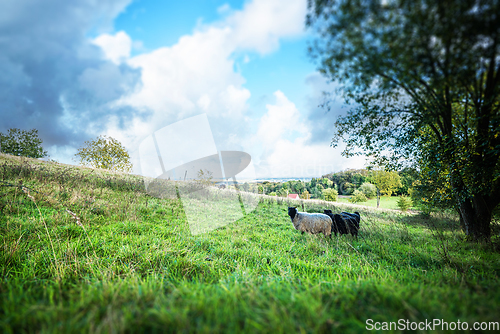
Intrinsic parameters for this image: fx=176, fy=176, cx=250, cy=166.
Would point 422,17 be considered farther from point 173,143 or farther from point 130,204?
point 130,204

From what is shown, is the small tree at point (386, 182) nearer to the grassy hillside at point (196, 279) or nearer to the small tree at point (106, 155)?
the grassy hillside at point (196, 279)

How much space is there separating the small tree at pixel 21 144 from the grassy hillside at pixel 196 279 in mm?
50518

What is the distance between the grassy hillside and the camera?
1.25 m

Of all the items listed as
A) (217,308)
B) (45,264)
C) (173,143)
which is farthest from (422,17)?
(45,264)

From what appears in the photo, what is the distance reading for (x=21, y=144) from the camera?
39469 mm

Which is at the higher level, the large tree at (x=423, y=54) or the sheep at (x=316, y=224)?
the large tree at (x=423, y=54)

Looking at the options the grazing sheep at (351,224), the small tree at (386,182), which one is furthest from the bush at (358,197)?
the grazing sheep at (351,224)

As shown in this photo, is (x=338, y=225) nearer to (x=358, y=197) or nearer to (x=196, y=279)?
(x=196, y=279)

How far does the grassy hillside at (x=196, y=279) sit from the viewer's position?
1.25 metres

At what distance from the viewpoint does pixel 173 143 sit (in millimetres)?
5805

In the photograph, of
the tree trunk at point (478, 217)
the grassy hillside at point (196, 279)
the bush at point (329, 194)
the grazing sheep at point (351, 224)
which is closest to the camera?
the grassy hillside at point (196, 279)

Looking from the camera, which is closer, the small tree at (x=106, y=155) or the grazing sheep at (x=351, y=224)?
the grazing sheep at (x=351, y=224)

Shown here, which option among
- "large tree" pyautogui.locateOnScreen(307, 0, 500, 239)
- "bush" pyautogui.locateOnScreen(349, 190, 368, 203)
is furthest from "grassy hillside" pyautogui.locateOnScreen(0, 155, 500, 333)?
"bush" pyautogui.locateOnScreen(349, 190, 368, 203)

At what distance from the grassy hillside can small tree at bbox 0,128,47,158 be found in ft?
166
